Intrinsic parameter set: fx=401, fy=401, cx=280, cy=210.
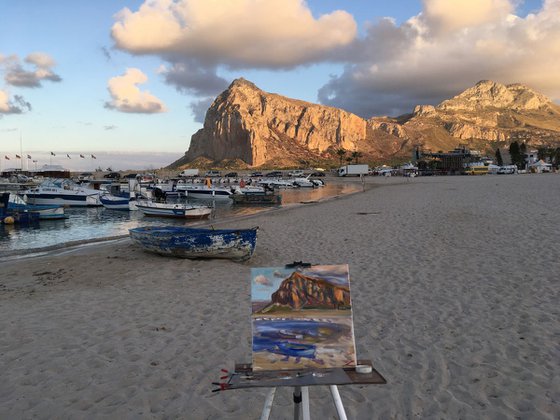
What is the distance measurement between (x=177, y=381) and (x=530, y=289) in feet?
28.8

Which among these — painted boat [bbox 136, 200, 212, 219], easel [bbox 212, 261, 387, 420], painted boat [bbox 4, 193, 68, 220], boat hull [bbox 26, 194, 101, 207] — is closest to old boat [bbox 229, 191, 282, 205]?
painted boat [bbox 136, 200, 212, 219]

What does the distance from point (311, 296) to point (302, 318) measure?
0.25 metres

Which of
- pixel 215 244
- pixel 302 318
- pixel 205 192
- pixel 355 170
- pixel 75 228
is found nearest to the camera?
pixel 302 318

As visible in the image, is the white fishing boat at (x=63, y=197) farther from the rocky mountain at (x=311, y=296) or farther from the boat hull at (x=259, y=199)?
the rocky mountain at (x=311, y=296)

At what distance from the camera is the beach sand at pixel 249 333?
5.61 metres

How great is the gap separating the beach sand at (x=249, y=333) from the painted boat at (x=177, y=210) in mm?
21465

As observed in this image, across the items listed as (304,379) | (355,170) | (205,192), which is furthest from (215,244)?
(355,170)

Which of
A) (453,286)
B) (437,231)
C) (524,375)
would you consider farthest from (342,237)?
(524,375)

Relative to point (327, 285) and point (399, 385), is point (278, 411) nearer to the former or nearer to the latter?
point (399, 385)

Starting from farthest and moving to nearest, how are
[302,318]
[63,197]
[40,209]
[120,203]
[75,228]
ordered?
[63,197], [120,203], [40,209], [75,228], [302,318]

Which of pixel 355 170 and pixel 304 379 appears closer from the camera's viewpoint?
pixel 304 379

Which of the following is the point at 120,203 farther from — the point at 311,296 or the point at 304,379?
the point at 304,379

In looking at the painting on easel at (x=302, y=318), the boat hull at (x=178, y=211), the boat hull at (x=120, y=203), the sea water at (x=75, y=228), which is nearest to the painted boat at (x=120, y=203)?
the boat hull at (x=120, y=203)

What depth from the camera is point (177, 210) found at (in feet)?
127
